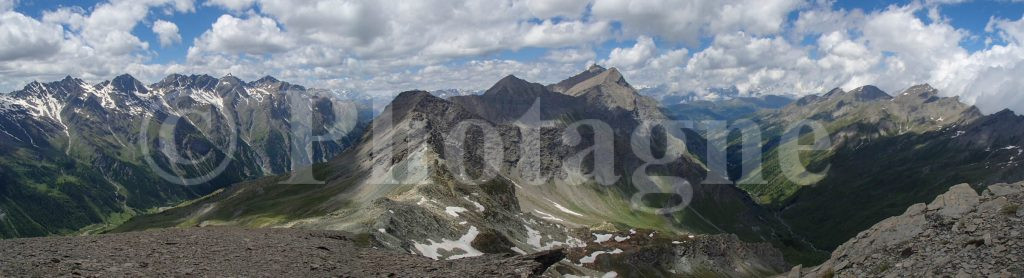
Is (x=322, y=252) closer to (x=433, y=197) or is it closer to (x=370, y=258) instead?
(x=370, y=258)

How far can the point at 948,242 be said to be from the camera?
33.2 m

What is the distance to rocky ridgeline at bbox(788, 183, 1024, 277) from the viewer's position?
94.7 feet

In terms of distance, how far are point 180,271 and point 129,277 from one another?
301 cm

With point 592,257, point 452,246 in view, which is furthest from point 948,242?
point 592,257

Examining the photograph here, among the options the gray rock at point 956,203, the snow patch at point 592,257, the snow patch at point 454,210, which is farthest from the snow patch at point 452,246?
the gray rock at point 956,203

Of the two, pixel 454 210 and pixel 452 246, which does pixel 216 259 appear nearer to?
pixel 452 246

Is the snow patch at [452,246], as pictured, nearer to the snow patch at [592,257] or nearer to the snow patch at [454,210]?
the snow patch at [454,210]

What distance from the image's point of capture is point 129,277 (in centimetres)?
3088

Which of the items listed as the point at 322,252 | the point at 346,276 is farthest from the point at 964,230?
the point at 322,252

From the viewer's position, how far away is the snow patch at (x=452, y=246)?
243 feet

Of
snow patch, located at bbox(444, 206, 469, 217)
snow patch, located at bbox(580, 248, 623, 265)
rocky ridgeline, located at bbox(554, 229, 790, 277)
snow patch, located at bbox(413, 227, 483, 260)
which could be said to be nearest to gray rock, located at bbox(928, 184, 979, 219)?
snow patch, located at bbox(413, 227, 483, 260)

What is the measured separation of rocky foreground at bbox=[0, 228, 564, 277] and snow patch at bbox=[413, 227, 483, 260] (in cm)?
2851

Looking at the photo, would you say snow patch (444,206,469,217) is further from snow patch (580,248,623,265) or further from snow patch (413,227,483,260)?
snow patch (580,248,623,265)

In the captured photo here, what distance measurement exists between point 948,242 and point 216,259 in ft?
135
